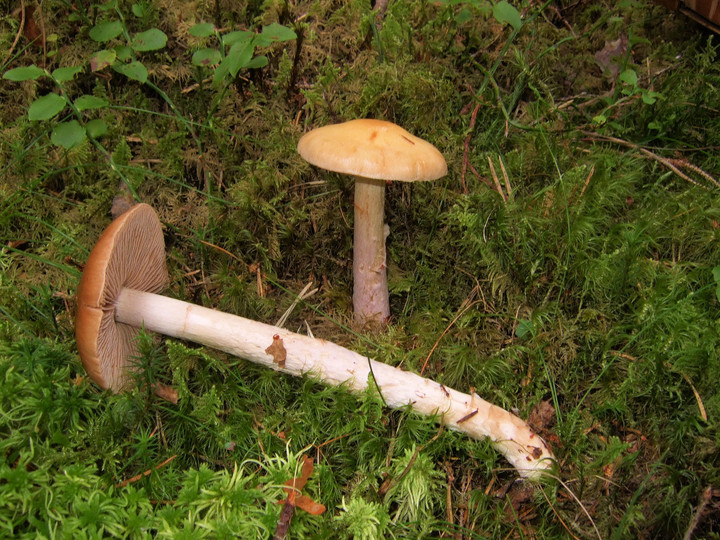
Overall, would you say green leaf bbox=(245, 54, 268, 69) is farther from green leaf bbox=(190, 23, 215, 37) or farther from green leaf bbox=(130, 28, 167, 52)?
green leaf bbox=(130, 28, 167, 52)

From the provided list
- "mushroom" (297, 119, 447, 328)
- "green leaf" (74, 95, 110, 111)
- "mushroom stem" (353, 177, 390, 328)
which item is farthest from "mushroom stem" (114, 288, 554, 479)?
"green leaf" (74, 95, 110, 111)

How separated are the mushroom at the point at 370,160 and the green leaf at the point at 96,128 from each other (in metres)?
1.26

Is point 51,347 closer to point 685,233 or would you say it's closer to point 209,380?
point 209,380

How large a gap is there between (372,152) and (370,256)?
70 centimetres

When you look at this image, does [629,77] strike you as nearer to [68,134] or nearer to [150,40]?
[150,40]

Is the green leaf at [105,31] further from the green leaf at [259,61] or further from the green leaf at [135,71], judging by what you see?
the green leaf at [259,61]

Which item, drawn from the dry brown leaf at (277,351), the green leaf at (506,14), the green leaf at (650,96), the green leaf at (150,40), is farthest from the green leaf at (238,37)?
the green leaf at (650,96)

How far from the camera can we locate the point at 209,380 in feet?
7.77

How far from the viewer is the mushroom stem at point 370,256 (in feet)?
8.18

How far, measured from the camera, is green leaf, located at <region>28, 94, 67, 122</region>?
2457 millimetres

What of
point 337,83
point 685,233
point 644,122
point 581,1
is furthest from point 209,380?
point 581,1

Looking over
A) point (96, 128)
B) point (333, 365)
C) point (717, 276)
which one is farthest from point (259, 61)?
point (717, 276)

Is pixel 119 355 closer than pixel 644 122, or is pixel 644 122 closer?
pixel 119 355

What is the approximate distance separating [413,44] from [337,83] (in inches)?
21.0
